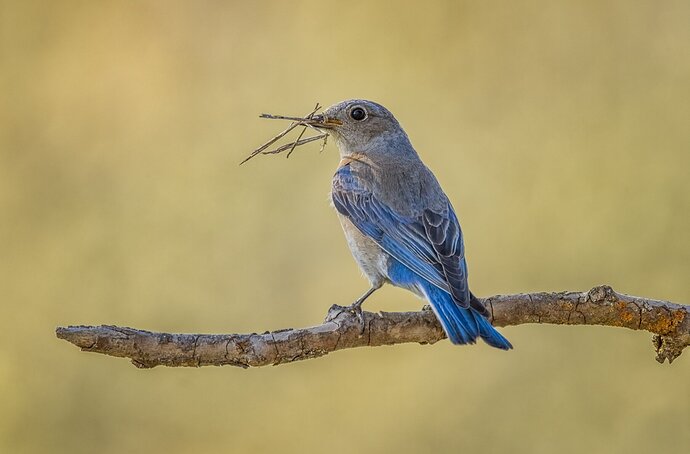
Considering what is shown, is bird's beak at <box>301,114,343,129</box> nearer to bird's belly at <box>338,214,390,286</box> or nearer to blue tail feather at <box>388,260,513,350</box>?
bird's belly at <box>338,214,390,286</box>

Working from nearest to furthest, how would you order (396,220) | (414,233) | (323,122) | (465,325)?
(465,325) → (414,233) → (396,220) → (323,122)

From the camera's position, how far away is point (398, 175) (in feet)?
16.8

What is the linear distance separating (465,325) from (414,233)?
78 centimetres

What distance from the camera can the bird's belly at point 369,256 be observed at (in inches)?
187

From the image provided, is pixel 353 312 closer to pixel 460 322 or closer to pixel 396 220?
pixel 460 322

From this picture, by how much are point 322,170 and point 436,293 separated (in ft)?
9.58

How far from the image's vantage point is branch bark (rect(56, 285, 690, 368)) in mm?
3609

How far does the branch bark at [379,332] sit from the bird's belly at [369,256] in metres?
0.49

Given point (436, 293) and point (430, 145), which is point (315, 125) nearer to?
point (436, 293)

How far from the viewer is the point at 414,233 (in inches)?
186

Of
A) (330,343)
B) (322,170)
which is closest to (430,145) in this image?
(322,170)

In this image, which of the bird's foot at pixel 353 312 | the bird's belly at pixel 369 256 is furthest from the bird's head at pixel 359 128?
the bird's foot at pixel 353 312

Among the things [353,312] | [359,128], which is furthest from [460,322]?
[359,128]

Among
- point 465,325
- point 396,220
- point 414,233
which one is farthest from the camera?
point 396,220
